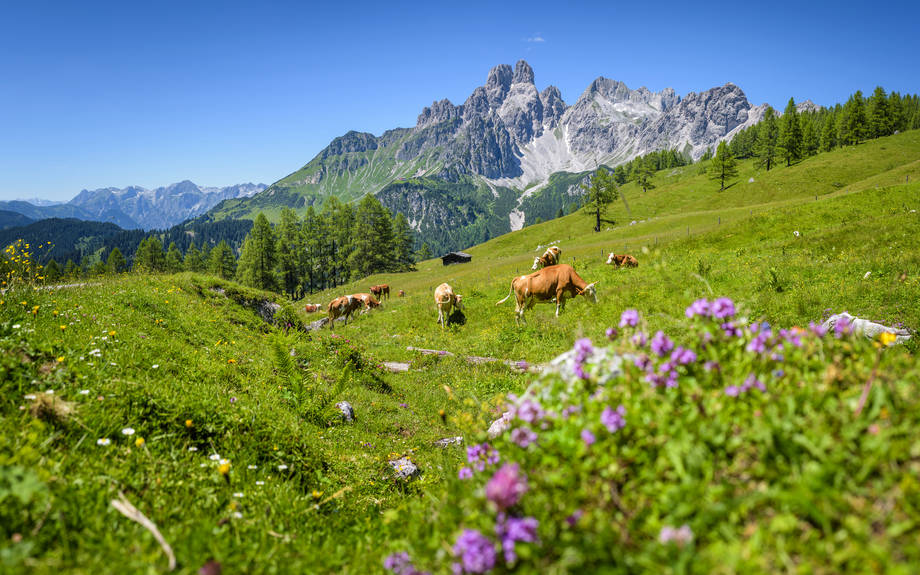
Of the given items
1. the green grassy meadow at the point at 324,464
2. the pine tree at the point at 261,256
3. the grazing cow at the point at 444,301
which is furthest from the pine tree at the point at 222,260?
the green grassy meadow at the point at 324,464

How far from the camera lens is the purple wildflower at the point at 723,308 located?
8.84 feet

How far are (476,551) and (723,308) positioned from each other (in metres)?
2.19

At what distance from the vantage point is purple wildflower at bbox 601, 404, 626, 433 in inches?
85.0

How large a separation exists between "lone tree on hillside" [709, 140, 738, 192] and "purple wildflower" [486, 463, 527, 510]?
103 m

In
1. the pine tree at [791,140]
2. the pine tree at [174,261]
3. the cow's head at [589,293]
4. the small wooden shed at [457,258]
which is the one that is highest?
the pine tree at [791,140]

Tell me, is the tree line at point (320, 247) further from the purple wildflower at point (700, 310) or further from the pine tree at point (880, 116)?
the pine tree at point (880, 116)

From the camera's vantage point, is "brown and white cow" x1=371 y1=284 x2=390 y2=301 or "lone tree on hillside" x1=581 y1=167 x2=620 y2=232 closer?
"brown and white cow" x1=371 y1=284 x2=390 y2=301

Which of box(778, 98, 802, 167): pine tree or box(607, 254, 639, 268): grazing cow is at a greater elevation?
box(778, 98, 802, 167): pine tree

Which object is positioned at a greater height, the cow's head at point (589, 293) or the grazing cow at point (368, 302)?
the cow's head at point (589, 293)

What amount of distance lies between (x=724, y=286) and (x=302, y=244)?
243 feet

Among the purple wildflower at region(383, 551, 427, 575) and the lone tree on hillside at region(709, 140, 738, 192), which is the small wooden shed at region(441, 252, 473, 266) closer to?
the lone tree on hillside at region(709, 140, 738, 192)

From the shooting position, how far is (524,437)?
2508 mm

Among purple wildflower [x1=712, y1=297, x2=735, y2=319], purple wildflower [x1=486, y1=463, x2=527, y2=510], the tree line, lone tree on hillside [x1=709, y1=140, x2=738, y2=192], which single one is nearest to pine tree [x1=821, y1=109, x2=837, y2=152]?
Answer: lone tree on hillside [x1=709, y1=140, x2=738, y2=192]

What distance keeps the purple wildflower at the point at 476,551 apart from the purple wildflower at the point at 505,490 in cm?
17
